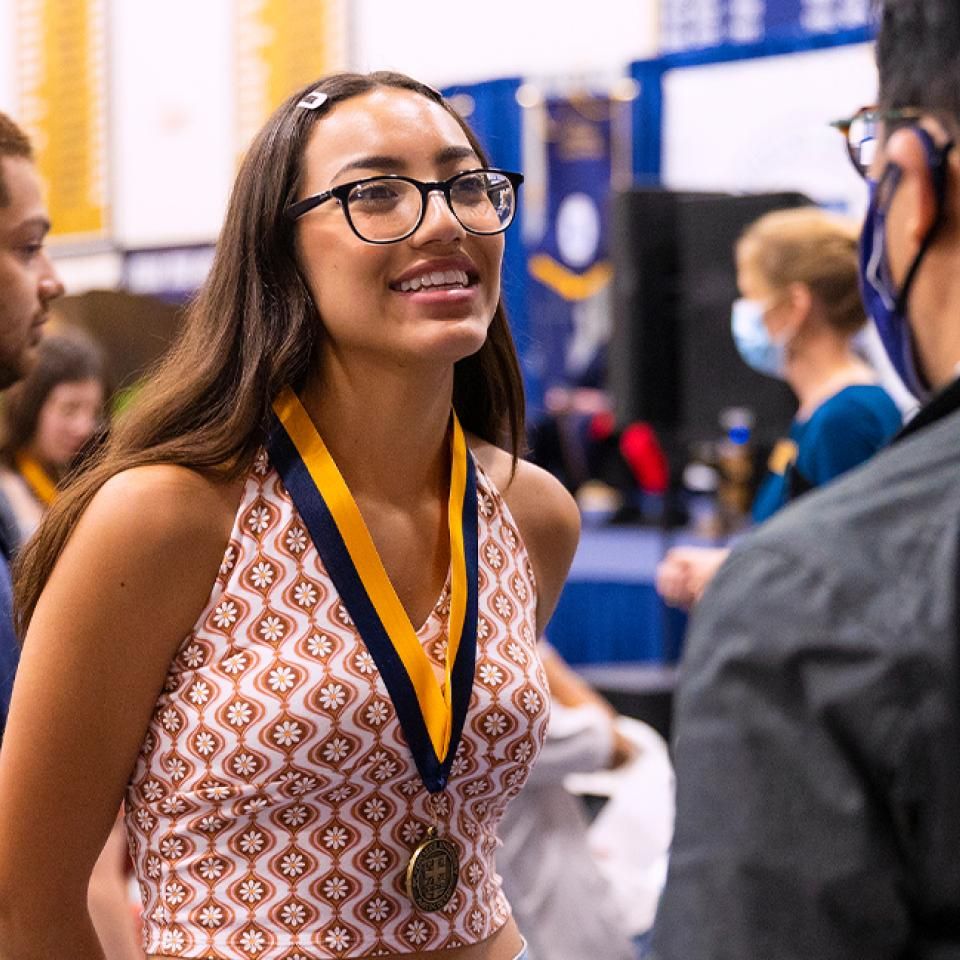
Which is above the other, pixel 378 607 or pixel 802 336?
pixel 802 336

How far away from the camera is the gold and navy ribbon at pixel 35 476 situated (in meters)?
3.25

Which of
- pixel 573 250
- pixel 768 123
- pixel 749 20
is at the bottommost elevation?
pixel 573 250

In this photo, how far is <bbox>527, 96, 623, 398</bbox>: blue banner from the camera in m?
6.62

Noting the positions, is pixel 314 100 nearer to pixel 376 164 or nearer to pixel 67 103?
pixel 376 164

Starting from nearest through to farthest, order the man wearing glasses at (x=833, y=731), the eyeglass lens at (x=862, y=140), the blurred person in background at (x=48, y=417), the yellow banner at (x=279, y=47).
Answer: the man wearing glasses at (x=833, y=731), the eyeglass lens at (x=862, y=140), the blurred person in background at (x=48, y=417), the yellow banner at (x=279, y=47)

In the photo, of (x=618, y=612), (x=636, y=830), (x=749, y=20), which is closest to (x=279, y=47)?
(x=749, y=20)

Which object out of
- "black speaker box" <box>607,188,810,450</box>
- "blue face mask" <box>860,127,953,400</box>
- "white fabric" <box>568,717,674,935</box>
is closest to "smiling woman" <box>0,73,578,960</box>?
"blue face mask" <box>860,127,953,400</box>

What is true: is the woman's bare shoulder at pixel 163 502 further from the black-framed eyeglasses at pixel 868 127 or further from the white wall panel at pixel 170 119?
the white wall panel at pixel 170 119

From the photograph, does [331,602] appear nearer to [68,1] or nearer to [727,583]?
[727,583]

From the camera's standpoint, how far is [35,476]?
3361 mm

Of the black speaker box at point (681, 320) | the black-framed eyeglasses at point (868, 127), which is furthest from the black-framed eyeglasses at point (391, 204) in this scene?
the black speaker box at point (681, 320)

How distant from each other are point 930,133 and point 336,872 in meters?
0.91

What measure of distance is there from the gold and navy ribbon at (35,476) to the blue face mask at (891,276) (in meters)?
2.48

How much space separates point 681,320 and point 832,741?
4420 mm
